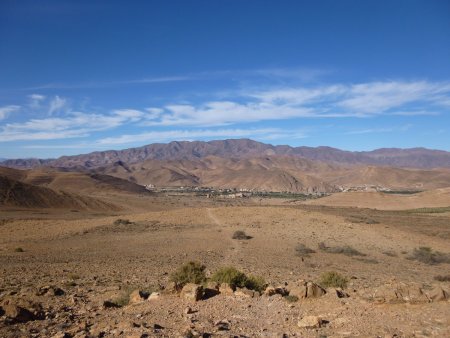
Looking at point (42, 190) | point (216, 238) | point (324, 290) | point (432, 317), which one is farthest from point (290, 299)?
point (42, 190)

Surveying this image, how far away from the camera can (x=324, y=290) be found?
36.0 ft

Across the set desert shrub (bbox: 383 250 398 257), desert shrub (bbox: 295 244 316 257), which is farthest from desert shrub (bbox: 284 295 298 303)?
desert shrub (bbox: 383 250 398 257)

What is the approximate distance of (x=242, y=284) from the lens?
40.7ft

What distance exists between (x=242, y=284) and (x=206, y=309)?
3.00m

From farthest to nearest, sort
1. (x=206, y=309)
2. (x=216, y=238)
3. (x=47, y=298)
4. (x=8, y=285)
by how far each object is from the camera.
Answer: (x=216, y=238) → (x=8, y=285) → (x=47, y=298) → (x=206, y=309)

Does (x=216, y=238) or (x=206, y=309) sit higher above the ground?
(x=206, y=309)

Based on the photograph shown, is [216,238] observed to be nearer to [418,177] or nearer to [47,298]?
[47,298]

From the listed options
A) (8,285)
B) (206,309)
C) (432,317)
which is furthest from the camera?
(8,285)

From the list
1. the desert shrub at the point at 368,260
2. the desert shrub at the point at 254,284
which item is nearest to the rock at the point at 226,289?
the desert shrub at the point at 254,284

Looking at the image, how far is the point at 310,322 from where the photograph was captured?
847 centimetres

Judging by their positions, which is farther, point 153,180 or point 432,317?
point 153,180

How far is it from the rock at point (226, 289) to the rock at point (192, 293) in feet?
2.49

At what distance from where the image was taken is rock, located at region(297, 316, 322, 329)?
331 inches

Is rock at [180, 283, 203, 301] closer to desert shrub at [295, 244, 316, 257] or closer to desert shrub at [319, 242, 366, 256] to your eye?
desert shrub at [295, 244, 316, 257]
